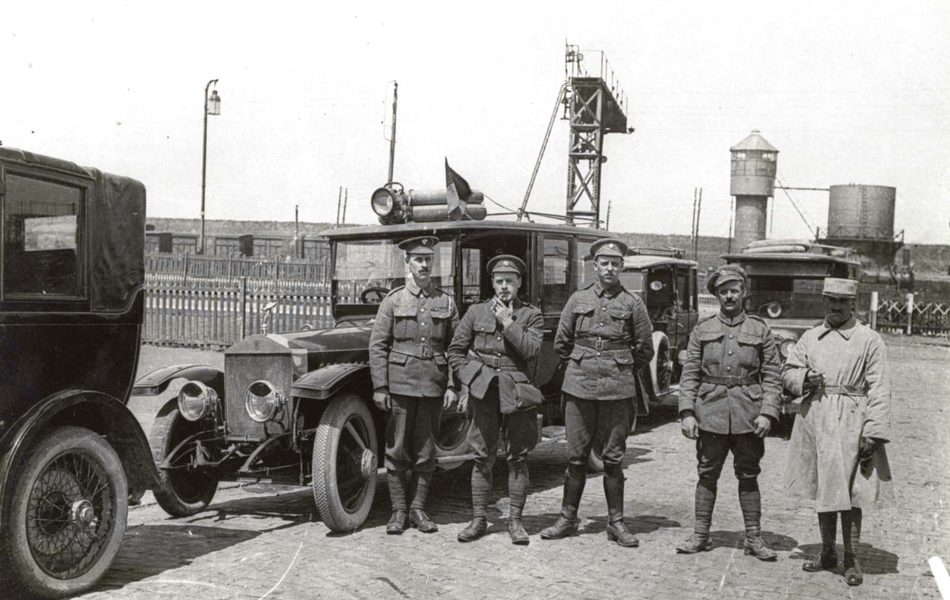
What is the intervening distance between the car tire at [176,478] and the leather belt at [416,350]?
1600 millimetres

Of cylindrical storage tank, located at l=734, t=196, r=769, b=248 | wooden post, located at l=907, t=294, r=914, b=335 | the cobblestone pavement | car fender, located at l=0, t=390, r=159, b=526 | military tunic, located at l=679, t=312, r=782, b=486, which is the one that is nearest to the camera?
car fender, located at l=0, t=390, r=159, b=526

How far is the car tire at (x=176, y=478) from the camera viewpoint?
20.0ft

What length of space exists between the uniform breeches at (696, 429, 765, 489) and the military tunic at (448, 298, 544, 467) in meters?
1.10

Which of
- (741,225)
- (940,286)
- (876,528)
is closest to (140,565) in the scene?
(876,528)

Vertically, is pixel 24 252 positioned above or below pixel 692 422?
above

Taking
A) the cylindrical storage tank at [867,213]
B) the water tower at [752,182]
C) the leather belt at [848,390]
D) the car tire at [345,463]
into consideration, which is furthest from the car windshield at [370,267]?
the water tower at [752,182]

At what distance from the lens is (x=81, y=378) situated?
500cm

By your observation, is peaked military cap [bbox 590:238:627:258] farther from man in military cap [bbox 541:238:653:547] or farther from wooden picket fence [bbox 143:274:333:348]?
wooden picket fence [bbox 143:274:333:348]

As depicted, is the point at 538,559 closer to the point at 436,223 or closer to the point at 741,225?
the point at 436,223

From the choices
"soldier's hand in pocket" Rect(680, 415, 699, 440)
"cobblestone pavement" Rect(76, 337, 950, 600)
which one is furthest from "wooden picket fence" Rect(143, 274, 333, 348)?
"soldier's hand in pocket" Rect(680, 415, 699, 440)

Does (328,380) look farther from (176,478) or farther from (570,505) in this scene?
(570,505)

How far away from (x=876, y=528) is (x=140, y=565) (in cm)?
484

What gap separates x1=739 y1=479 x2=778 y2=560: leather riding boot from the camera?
545 cm

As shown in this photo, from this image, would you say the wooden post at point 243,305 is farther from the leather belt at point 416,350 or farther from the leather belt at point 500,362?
the leather belt at point 500,362
